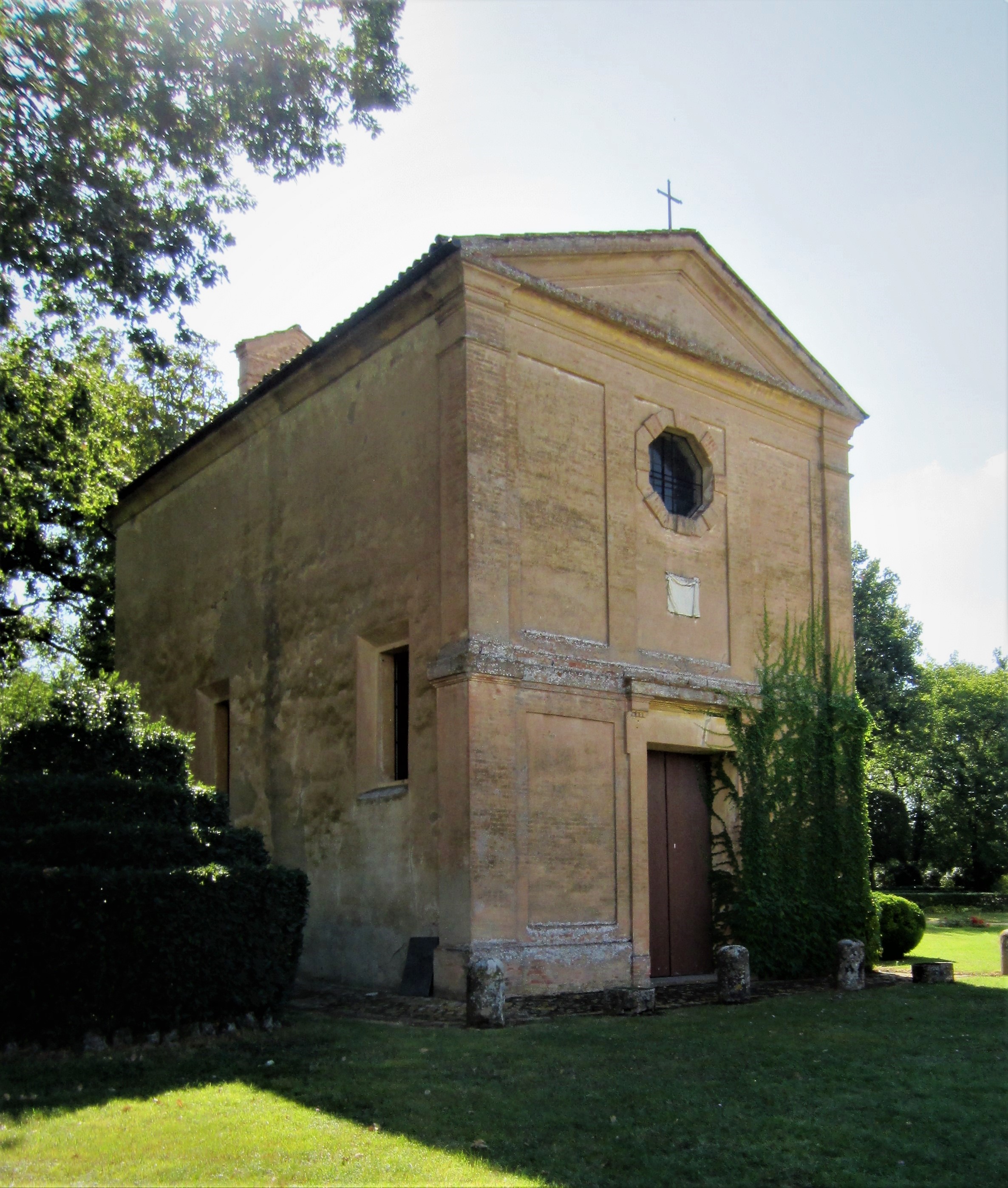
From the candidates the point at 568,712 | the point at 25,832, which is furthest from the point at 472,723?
the point at 25,832

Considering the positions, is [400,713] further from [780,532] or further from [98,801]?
[780,532]

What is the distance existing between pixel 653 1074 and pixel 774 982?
272 inches

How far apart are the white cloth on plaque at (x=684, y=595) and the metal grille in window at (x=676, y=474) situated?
0.99 metres

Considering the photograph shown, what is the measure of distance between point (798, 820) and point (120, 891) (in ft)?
31.7

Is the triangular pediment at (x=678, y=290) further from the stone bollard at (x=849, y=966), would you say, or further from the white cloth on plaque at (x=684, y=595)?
the stone bollard at (x=849, y=966)

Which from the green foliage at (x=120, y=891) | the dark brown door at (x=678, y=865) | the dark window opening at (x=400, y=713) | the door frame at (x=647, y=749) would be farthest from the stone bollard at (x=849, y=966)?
the green foliage at (x=120, y=891)

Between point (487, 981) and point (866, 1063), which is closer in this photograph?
point (866, 1063)

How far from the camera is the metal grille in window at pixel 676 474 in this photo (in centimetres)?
1578

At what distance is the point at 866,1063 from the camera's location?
906 cm

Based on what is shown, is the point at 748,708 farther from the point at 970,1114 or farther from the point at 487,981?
the point at 970,1114

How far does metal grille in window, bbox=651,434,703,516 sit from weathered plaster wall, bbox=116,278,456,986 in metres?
3.51

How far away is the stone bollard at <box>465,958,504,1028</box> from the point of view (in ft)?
34.6

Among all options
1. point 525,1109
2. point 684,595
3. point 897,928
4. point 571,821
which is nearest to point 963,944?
point 897,928

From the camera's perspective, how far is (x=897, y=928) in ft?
60.8
